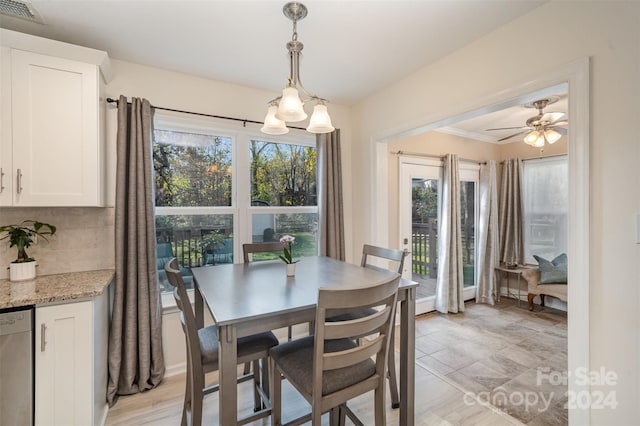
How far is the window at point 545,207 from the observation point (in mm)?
4047

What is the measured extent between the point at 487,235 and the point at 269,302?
3.94 metres

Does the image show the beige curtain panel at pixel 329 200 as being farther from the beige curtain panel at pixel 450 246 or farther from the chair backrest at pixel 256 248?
the beige curtain panel at pixel 450 246

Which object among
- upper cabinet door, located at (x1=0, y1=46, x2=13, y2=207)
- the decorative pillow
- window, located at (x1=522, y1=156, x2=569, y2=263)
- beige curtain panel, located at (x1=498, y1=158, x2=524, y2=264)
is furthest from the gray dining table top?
window, located at (x1=522, y1=156, x2=569, y2=263)

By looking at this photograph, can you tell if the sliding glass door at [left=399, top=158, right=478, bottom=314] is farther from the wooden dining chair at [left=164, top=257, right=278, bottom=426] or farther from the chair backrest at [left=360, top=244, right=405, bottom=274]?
the wooden dining chair at [left=164, top=257, right=278, bottom=426]

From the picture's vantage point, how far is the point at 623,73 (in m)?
1.43

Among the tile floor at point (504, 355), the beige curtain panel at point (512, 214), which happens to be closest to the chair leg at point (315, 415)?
the tile floor at point (504, 355)

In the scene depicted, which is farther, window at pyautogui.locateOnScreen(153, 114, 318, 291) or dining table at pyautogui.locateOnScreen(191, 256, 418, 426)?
window at pyautogui.locateOnScreen(153, 114, 318, 291)

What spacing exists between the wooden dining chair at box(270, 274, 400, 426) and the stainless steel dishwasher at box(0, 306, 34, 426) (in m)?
1.28

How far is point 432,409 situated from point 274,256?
1898mm

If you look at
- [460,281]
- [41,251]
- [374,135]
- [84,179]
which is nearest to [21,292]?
[41,251]

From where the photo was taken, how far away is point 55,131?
1894 mm

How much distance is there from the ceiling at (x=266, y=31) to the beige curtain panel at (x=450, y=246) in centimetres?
175

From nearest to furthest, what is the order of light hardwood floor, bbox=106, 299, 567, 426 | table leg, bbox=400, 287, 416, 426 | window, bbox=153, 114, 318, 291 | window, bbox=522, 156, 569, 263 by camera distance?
1. table leg, bbox=400, 287, 416, 426
2. light hardwood floor, bbox=106, 299, 567, 426
3. window, bbox=153, 114, 318, 291
4. window, bbox=522, 156, 569, 263

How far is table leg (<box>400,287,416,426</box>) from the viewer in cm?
172
